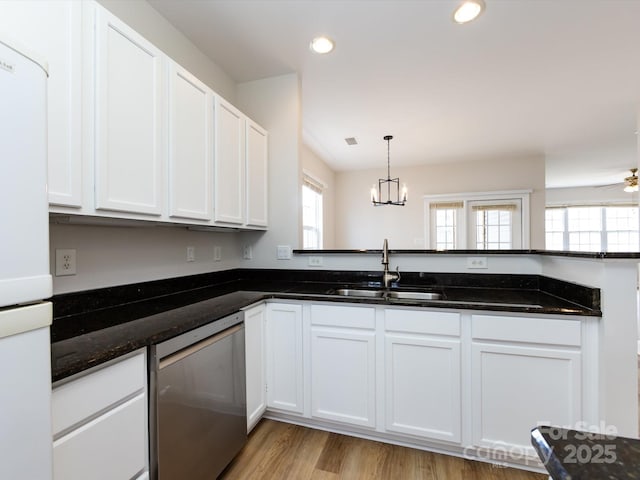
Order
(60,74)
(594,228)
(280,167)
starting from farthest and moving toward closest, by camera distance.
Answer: (594,228) < (280,167) < (60,74)

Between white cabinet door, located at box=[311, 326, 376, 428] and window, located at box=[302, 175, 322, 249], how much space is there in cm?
281

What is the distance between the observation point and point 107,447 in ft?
3.12

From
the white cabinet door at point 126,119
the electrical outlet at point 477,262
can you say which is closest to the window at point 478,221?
the electrical outlet at point 477,262

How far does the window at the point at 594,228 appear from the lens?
665 centimetres

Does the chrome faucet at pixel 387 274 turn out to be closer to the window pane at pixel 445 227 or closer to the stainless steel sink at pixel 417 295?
the stainless steel sink at pixel 417 295

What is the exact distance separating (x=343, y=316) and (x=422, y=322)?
0.45m

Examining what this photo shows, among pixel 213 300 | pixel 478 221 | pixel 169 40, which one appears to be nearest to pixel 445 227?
pixel 478 221

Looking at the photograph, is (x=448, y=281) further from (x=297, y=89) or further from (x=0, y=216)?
(x=0, y=216)

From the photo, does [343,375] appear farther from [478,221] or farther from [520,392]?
[478,221]

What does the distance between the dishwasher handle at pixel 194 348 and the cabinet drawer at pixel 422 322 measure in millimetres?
872

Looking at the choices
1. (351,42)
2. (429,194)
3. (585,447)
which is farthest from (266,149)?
(429,194)

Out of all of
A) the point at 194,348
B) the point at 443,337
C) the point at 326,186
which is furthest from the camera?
the point at 326,186

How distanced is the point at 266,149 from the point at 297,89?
2.04 feet

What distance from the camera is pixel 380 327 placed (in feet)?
5.65
